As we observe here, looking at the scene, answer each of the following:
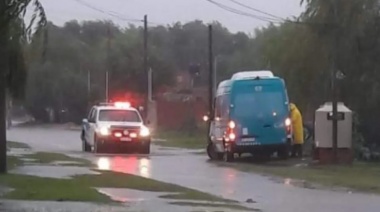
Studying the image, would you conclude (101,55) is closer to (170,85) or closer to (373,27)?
(170,85)

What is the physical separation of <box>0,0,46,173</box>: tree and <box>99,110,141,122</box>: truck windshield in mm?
16254

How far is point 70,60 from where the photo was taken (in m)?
101

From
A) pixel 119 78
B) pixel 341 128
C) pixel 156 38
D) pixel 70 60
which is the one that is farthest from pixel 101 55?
pixel 341 128

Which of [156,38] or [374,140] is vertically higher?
[156,38]

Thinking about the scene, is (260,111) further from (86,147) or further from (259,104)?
(86,147)

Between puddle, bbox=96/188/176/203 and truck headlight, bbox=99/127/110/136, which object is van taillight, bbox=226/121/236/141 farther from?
puddle, bbox=96/188/176/203

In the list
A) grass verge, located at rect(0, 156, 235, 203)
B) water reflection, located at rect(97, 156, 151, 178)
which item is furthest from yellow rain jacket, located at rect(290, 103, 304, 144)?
grass verge, located at rect(0, 156, 235, 203)

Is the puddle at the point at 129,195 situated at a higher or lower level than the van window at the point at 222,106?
lower

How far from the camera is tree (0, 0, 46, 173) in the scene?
16156 millimetres

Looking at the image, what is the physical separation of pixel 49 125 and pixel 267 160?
56.7 metres

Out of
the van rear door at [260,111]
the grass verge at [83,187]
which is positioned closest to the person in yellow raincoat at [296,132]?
the van rear door at [260,111]

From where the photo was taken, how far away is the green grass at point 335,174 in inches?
1006

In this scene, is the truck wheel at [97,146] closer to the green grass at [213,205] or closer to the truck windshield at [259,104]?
the truck windshield at [259,104]

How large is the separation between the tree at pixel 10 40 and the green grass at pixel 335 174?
738 cm
